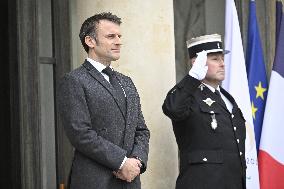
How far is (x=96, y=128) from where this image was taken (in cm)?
334

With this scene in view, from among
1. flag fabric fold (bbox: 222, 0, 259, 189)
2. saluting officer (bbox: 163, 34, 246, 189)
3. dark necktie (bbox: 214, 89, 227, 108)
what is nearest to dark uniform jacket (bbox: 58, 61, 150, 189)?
saluting officer (bbox: 163, 34, 246, 189)

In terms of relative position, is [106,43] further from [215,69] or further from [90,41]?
[215,69]

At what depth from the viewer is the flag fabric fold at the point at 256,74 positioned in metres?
5.22

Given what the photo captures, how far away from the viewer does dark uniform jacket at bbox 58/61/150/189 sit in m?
3.23

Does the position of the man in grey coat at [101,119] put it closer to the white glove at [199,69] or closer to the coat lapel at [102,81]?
the coat lapel at [102,81]

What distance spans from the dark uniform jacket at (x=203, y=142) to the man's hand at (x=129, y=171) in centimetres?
74

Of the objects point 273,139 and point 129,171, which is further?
point 273,139

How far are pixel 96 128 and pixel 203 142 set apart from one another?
0.97 metres

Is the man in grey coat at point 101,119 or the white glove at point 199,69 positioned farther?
the white glove at point 199,69

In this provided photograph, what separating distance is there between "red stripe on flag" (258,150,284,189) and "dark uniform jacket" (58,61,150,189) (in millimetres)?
1855

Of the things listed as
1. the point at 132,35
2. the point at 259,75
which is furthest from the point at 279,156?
the point at 132,35

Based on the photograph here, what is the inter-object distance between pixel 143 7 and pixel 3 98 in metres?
1.20

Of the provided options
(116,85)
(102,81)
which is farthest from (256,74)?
(102,81)


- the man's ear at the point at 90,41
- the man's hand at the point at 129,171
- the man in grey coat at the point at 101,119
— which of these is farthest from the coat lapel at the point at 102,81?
the man's hand at the point at 129,171
